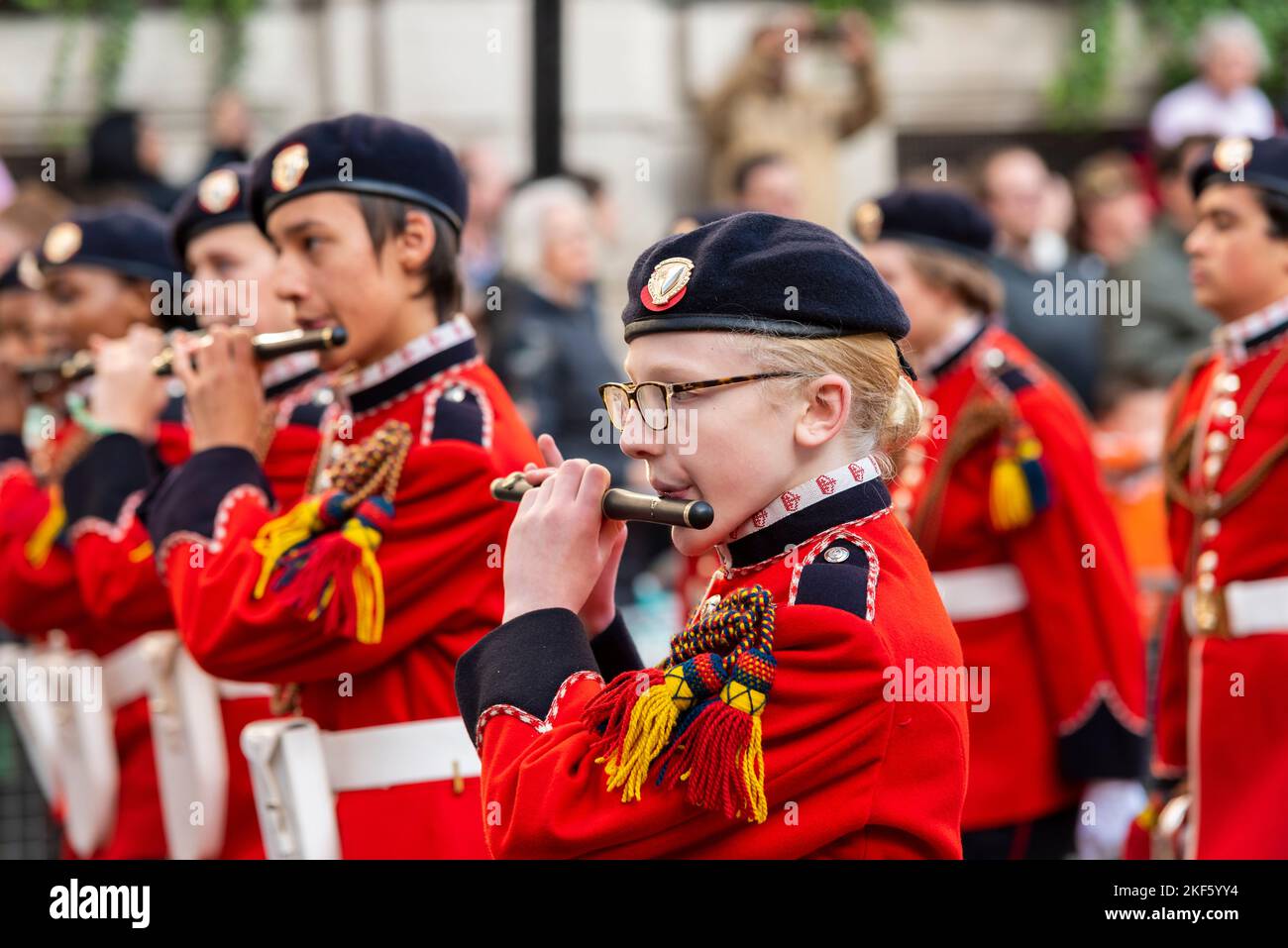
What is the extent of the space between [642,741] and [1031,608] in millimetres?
3258

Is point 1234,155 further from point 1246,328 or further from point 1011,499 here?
point 1011,499

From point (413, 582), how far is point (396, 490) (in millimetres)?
172

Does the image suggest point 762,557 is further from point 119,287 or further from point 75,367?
point 119,287

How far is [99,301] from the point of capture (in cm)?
564

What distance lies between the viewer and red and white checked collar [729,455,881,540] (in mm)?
2920

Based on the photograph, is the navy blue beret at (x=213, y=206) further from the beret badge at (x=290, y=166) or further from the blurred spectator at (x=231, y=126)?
the blurred spectator at (x=231, y=126)

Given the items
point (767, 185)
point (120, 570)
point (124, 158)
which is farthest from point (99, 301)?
point (124, 158)

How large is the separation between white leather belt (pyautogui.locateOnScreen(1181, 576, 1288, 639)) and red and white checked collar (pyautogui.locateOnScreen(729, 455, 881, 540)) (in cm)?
235

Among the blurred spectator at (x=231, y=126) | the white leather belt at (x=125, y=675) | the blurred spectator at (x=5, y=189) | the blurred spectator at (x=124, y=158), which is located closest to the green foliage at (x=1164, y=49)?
the blurred spectator at (x=231, y=126)

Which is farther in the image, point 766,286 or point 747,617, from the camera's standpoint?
point 766,286

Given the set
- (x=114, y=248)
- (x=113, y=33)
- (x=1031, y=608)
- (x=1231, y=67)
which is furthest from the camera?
(x=113, y=33)

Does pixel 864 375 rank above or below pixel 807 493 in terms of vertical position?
above

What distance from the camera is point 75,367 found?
5195mm

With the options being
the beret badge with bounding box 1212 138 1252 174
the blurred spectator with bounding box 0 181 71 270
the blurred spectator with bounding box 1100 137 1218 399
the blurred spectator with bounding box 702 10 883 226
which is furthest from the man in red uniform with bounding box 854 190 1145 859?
the blurred spectator with bounding box 702 10 883 226
